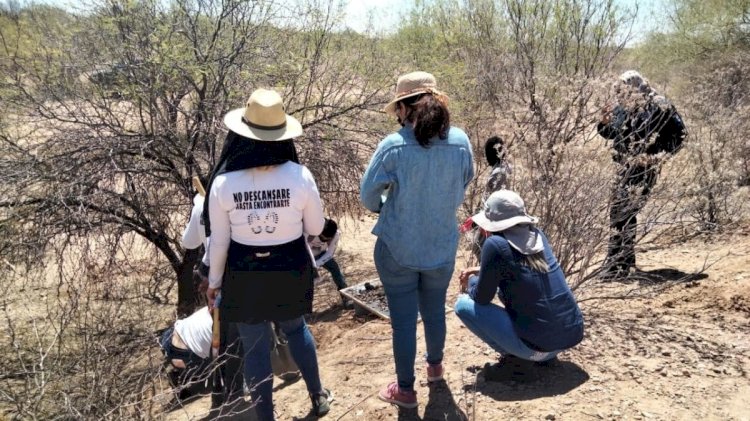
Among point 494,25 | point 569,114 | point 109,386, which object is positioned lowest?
point 109,386

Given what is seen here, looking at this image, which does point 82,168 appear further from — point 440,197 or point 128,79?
point 440,197

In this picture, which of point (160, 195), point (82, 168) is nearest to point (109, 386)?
point (82, 168)

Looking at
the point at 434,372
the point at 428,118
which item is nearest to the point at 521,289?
the point at 434,372

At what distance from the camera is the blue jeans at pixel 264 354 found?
278cm

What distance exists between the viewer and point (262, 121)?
2.63 meters

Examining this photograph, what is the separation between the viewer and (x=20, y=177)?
436cm

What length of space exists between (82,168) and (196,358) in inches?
78.4

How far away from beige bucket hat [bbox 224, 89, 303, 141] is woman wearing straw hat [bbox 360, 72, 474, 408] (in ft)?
1.47

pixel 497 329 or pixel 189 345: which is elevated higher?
pixel 497 329

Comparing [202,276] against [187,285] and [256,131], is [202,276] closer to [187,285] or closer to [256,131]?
[256,131]

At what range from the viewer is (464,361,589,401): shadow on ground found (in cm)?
305

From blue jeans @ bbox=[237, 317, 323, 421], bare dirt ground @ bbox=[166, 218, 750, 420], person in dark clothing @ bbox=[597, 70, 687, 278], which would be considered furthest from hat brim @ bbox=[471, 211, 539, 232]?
person in dark clothing @ bbox=[597, 70, 687, 278]

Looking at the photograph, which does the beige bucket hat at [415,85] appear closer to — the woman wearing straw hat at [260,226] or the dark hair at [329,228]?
the woman wearing straw hat at [260,226]

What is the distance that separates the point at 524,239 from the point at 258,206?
4.36 ft
